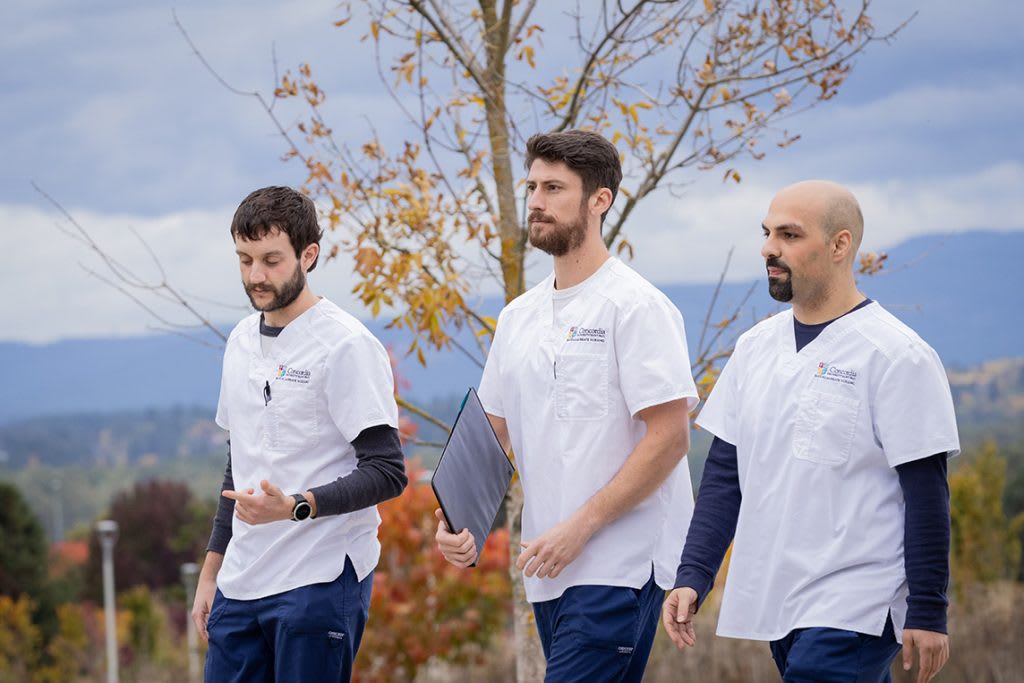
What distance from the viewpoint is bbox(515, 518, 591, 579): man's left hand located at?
11.8 feet

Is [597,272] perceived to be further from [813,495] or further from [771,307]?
[771,307]

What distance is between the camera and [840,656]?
3260mm

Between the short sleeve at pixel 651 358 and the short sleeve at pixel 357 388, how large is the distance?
698 millimetres

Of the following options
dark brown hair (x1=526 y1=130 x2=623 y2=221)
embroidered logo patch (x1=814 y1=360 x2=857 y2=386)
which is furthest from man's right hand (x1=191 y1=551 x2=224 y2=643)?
embroidered logo patch (x1=814 y1=360 x2=857 y2=386)

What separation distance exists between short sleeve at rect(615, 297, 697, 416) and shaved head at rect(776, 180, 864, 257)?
513mm

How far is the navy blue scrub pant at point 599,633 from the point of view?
3.62 metres

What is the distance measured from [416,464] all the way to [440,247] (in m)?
7.52

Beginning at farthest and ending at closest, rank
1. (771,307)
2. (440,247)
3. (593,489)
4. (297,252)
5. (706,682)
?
1. (706,682)
2. (771,307)
3. (440,247)
4. (297,252)
5. (593,489)

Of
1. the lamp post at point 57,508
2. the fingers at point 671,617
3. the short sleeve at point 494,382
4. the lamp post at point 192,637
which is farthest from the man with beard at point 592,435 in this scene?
the lamp post at point 57,508

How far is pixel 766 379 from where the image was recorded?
3525 mm

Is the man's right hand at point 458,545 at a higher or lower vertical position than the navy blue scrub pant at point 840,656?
higher

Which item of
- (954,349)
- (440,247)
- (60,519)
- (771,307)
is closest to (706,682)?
(771,307)

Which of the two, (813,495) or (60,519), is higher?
(813,495)

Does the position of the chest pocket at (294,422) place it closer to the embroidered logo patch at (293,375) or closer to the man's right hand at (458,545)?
the embroidered logo patch at (293,375)
